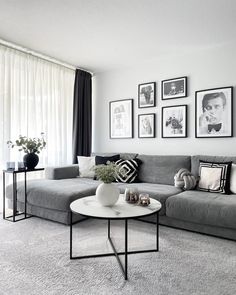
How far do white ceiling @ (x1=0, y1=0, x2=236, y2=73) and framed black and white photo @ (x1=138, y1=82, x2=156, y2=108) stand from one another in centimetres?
46

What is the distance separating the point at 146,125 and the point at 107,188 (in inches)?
84.4

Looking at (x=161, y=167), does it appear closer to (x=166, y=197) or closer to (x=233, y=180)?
→ (x=166, y=197)

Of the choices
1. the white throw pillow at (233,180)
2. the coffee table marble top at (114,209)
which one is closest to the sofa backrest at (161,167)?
the white throw pillow at (233,180)

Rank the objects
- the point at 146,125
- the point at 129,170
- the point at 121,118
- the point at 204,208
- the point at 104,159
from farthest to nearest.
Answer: the point at 121,118, the point at 146,125, the point at 104,159, the point at 129,170, the point at 204,208

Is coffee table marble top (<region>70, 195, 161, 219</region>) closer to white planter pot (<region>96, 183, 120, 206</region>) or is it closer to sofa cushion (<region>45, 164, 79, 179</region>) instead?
white planter pot (<region>96, 183, 120, 206</region>)

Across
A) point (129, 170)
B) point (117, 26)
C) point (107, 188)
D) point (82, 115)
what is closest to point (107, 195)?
point (107, 188)

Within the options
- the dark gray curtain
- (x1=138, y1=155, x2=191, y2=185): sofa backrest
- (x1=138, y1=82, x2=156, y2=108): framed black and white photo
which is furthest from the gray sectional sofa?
(x1=138, y1=82, x2=156, y2=108): framed black and white photo

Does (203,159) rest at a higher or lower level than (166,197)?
higher

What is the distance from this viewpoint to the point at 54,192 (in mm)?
2834

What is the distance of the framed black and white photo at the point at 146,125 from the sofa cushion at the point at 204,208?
1.52 meters

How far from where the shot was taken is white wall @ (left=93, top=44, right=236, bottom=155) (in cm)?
334

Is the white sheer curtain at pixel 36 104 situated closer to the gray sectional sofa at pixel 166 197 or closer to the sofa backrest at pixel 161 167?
the gray sectional sofa at pixel 166 197

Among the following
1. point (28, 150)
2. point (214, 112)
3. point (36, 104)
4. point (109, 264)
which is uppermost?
point (36, 104)

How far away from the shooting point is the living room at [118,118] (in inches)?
72.2
